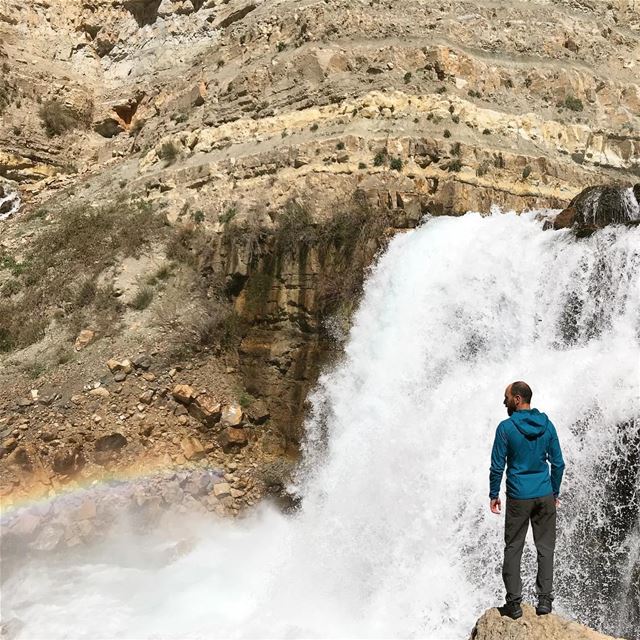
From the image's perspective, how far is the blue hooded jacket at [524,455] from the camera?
15.2 feet

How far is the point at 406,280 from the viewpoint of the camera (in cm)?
1130

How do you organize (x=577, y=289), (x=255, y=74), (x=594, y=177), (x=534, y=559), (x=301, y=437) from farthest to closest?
(x=255, y=74) → (x=594, y=177) → (x=301, y=437) → (x=577, y=289) → (x=534, y=559)

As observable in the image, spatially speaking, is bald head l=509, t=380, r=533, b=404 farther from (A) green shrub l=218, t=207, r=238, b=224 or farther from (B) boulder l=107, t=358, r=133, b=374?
(A) green shrub l=218, t=207, r=238, b=224

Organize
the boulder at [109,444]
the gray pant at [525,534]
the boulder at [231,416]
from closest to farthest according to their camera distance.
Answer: the gray pant at [525,534] → the boulder at [109,444] → the boulder at [231,416]

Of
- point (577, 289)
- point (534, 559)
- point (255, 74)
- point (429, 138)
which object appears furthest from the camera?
point (255, 74)

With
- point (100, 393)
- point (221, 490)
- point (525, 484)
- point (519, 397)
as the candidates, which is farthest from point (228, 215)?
point (525, 484)

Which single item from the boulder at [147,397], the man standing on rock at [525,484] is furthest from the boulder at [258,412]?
the man standing on rock at [525,484]

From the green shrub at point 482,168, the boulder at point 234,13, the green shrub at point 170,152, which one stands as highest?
the boulder at point 234,13

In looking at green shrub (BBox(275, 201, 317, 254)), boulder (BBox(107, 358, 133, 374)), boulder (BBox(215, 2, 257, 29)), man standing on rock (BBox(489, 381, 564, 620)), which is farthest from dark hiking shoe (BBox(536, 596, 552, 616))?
boulder (BBox(215, 2, 257, 29))

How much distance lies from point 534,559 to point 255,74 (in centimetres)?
1483

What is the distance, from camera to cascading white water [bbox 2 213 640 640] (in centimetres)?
677

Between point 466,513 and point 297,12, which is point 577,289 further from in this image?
point 297,12

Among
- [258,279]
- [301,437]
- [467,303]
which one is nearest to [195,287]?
[258,279]

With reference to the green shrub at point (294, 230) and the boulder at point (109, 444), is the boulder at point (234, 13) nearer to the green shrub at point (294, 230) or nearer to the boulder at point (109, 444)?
the green shrub at point (294, 230)
